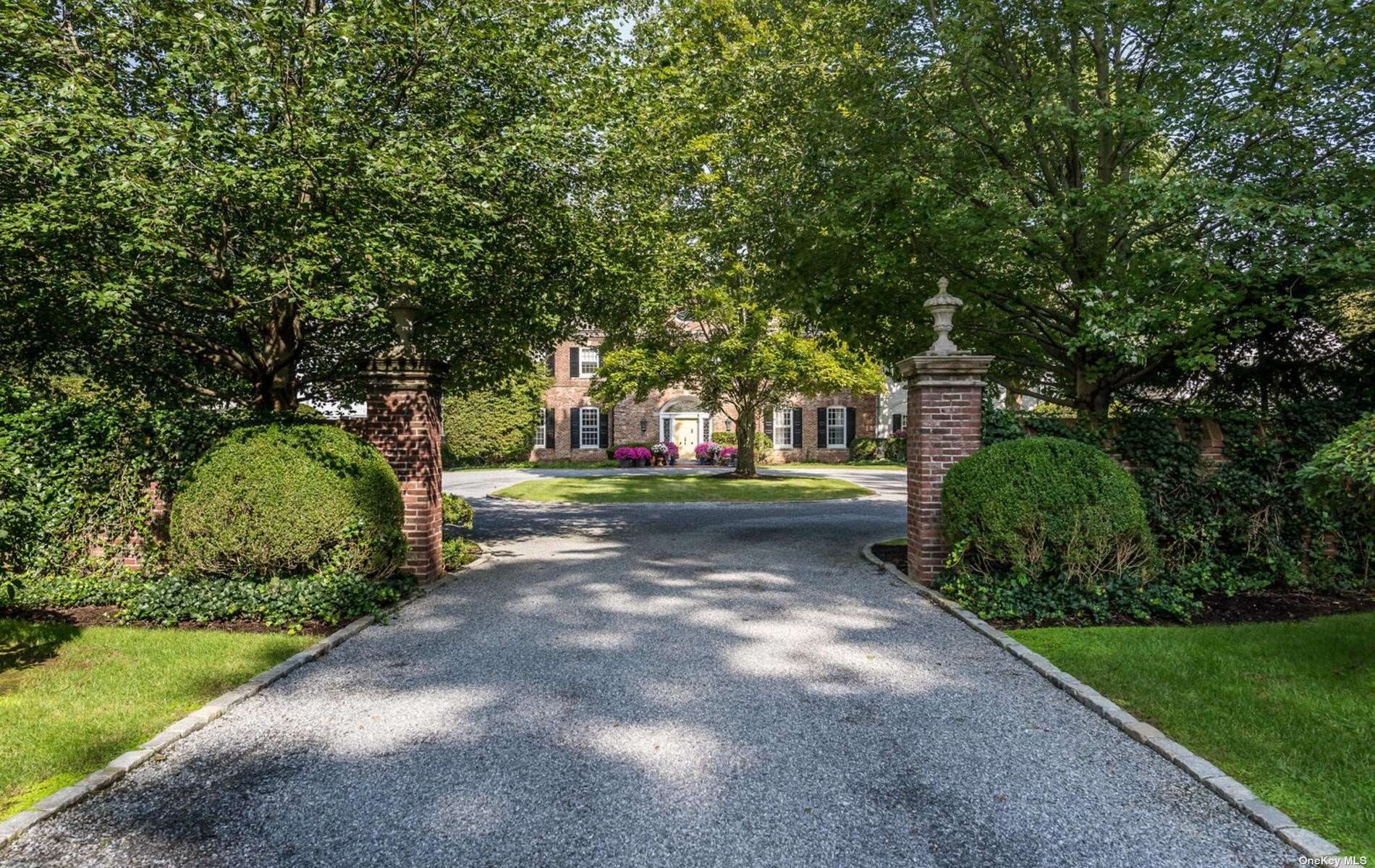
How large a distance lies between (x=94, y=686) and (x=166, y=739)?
1.17m

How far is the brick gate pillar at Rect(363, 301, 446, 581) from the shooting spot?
23.0 feet

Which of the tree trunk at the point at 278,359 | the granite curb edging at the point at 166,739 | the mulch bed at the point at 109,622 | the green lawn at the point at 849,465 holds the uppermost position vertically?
the tree trunk at the point at 278,359

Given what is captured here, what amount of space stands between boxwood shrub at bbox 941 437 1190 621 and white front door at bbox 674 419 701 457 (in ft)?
82.3

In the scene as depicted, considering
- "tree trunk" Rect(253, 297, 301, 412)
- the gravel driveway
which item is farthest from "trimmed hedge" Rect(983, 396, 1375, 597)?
"tree trunk" Rect(253, 297, 301, 412)

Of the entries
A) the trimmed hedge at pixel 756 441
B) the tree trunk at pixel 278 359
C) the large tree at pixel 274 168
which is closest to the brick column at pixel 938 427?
the large tree at pixel 274 168

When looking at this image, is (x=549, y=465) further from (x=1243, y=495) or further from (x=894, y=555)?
(x=1243, y=495)

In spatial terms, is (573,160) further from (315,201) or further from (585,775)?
(585,775)

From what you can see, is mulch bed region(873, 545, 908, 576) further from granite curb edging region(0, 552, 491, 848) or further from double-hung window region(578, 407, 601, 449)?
double-hung window region(578, 407, 601, 449)

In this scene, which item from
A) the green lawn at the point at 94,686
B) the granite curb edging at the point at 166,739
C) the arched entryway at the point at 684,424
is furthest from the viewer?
the arched entryway at the point at 684,424

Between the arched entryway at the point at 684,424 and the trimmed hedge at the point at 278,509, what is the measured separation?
24.9 metres

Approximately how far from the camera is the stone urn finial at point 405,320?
6855mm

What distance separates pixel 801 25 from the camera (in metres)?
9.55

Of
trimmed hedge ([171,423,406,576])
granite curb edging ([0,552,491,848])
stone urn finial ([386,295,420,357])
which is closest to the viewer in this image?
granite curb edging ([0,552,491,848])

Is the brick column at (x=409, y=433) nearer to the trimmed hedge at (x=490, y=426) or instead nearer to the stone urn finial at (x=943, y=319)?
the stone urn finial at (x=943, y=319)
